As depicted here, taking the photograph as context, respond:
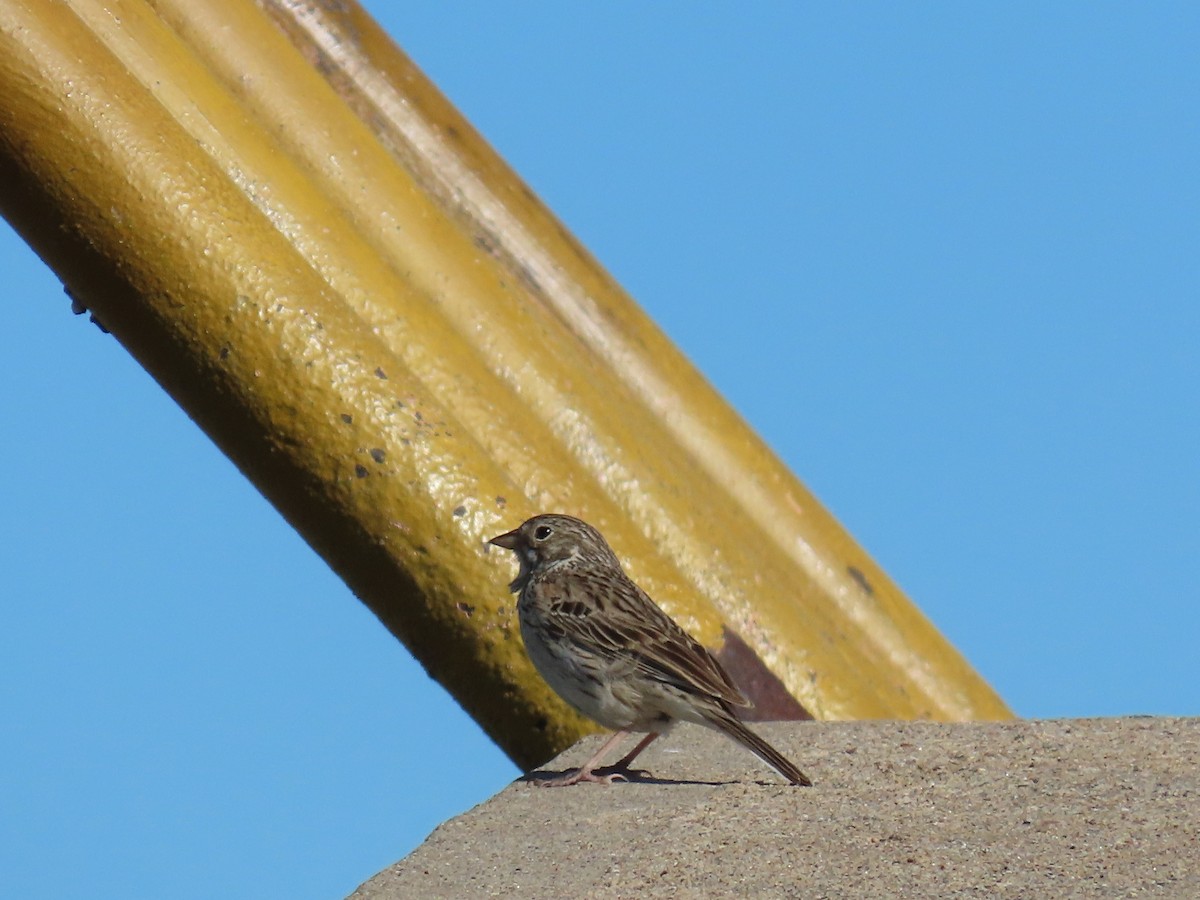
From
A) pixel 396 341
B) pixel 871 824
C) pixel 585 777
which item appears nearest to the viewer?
pixel 871 824

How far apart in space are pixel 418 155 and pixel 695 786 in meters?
3.39

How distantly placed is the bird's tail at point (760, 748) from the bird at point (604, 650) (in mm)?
A: 13

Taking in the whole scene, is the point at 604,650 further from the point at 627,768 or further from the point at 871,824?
the point at 871,824

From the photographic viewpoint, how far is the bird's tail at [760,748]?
5.64 meters

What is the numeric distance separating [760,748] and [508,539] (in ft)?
4.26

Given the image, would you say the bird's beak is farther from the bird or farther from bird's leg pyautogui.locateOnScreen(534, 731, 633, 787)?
bird's leg pyautogui.locateOnScreen(534, 731, 633, 787)

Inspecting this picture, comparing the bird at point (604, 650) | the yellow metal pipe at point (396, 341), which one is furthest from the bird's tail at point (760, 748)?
the yellow metal pipe at point (396, 341)

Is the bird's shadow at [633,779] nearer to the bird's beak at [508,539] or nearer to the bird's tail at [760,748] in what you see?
the bird's tail at [760,748]

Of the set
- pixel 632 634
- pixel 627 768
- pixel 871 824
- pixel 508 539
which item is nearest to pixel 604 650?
pixel 632 634

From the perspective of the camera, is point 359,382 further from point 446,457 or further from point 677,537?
point 677,537

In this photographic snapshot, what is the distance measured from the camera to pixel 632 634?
6320 millimetres

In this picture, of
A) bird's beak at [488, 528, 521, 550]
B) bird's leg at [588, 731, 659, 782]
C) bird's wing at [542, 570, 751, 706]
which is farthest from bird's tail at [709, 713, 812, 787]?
bird's beak at [488, 528, 521, 550]

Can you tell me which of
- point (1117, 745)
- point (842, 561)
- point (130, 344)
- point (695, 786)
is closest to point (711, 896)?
point (695, 786)

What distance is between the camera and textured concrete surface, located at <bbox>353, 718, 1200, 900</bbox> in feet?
15.2
